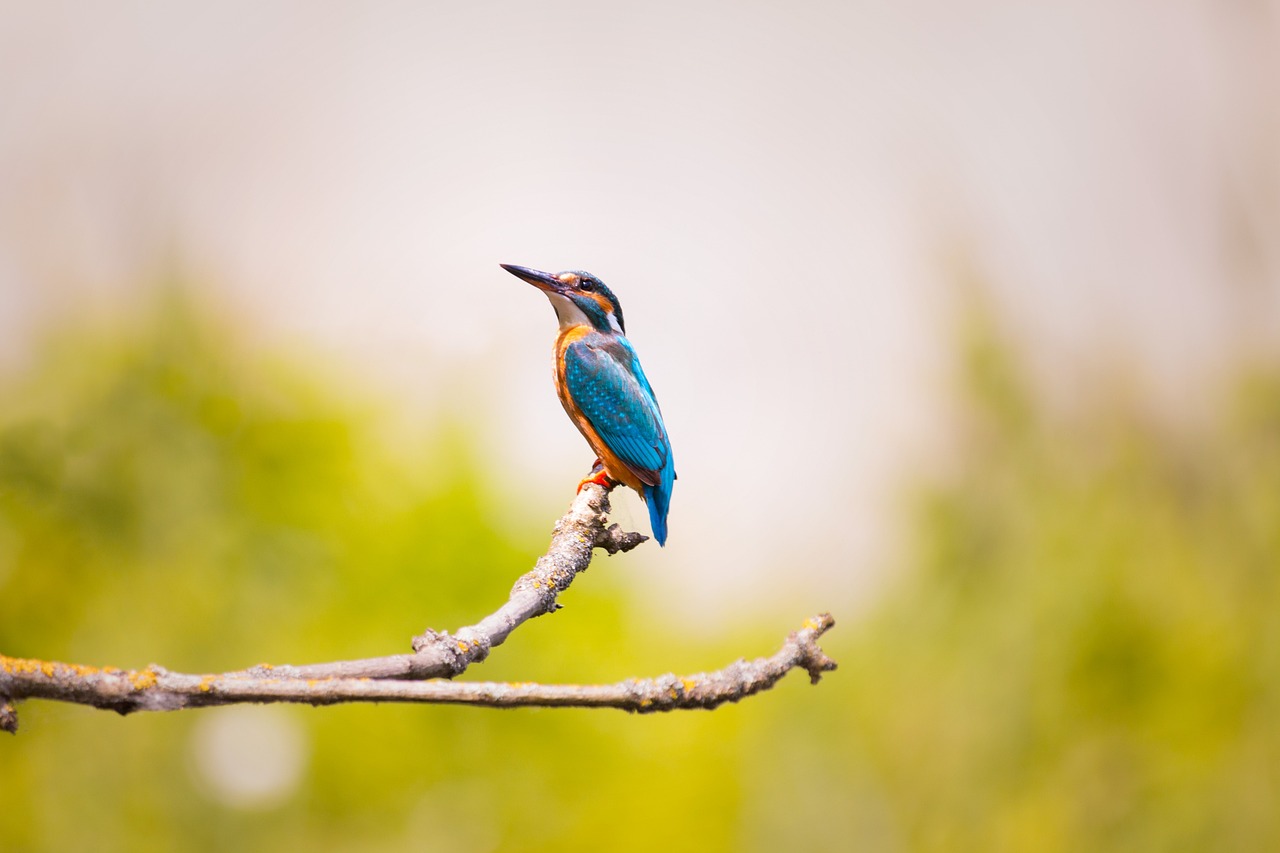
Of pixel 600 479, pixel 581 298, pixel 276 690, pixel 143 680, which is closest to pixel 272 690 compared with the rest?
pixel 276 690

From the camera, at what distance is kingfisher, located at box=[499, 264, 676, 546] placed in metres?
1.29

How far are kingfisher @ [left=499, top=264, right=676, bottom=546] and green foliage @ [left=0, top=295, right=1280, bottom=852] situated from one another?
7.95ft

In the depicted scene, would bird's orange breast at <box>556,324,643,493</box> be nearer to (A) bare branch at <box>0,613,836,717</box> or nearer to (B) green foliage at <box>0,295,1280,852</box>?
(A) bare branch at <box>0,613,836,717</box>

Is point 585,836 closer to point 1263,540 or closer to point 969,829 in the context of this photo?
point 969,829

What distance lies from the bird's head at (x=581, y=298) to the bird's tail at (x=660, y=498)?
250 millimetres

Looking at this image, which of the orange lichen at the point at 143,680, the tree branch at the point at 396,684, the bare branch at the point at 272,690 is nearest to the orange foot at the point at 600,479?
the tree branch at the point at 396,684

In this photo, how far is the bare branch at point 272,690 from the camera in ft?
1.91

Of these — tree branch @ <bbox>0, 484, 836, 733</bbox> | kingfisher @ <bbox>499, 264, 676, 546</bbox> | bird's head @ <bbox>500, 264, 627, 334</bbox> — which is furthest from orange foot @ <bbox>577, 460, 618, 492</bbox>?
tree branch @ <bbox>0, 484, 836, 733</bbox>

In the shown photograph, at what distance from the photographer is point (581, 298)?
1.40 m

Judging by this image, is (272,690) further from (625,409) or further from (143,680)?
(625,409)

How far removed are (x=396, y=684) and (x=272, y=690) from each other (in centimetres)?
8

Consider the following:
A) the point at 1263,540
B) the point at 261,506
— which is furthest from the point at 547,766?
the point at 1263,540

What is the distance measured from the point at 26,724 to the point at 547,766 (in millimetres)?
4493

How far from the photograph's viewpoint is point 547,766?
16.0ft
